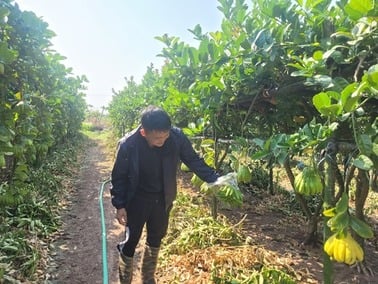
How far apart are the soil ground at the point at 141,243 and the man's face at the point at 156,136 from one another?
1.37 m

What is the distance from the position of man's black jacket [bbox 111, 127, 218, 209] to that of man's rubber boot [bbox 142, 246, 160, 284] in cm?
43

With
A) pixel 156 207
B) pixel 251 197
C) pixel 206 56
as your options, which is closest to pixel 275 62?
A: pixel 206 56

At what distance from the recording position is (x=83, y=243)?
4.39m

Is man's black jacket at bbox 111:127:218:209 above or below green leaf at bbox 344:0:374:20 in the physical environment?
below

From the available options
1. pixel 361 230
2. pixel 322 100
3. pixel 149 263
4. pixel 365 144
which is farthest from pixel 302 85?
pixel 149 263

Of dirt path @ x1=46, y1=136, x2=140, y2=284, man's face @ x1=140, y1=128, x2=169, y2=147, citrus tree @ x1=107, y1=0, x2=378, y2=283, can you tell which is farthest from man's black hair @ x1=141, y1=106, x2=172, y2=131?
dirt path @ x1=46, y1=136, x2=140, y2=284

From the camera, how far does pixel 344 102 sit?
4.51 ft

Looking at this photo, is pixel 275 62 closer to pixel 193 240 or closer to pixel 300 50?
pixel 300 50

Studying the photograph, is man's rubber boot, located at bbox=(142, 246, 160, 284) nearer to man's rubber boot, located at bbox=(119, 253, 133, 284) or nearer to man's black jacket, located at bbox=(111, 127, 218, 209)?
man's rubber boot, located at bbox=(119, 253, 133, 284)

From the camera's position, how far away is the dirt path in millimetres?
3529

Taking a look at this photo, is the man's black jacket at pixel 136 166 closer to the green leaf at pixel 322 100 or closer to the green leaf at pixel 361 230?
the green leaf at pixel 322 100

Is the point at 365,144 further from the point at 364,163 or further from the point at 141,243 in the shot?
the point at 141,243

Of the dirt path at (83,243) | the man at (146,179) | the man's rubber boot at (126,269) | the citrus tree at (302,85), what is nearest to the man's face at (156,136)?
the man at (146,179)

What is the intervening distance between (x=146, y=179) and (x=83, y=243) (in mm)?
2095
